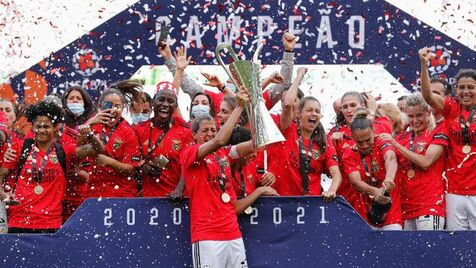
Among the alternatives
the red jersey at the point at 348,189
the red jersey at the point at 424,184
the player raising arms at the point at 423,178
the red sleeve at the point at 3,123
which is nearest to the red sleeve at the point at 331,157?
the red jersey at the point at 348,189

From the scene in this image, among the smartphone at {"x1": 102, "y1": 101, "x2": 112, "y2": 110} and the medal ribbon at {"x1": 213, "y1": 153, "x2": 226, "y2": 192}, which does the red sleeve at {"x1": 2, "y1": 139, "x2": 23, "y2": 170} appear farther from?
the medal ribbon at {"x1": 213, "y1": 153, "x2": 226, "y2": 192}

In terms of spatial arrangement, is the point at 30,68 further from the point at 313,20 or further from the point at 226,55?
the point at 313,20

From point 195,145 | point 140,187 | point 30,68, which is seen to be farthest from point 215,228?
point 30,68

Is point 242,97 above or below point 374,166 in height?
above

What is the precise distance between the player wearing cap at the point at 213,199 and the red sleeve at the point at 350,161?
3.15ft

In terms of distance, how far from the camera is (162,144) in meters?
8.62

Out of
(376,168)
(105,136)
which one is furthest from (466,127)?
(105,136)

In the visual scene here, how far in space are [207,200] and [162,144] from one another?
1017 millimetres

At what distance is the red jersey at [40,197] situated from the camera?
8203mm

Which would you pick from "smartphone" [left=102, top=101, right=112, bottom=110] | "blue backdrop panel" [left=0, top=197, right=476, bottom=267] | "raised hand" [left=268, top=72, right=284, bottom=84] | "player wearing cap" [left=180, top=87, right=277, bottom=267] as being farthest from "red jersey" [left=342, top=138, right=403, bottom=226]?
"smartphone" [left=102, top=101, right=112, bottom=110]

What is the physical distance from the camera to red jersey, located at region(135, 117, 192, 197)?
8.57 m

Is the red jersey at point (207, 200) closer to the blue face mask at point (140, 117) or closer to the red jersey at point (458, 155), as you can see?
the blue face mask at point (140, 117)

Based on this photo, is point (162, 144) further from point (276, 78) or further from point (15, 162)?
point (15, 162)

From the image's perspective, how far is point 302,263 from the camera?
8.09 metres
